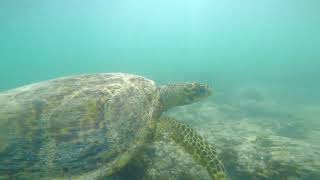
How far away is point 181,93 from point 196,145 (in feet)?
6.10

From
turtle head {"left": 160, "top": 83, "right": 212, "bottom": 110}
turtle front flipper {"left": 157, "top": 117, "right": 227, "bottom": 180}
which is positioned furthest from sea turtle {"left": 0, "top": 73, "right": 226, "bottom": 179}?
turtle head {"left": 160, "top": 83, "right": 212, "bottom": 110}

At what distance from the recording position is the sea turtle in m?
3.82

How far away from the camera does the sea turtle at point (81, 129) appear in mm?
3824

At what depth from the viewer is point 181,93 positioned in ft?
20.9

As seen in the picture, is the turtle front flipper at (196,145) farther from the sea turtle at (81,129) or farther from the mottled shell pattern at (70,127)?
the mottled shell pattern at (70,127)

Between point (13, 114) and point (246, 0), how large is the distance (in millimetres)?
64504

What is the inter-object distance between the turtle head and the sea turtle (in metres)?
0.83

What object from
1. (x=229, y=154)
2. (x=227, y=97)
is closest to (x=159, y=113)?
(x=229, y=154)

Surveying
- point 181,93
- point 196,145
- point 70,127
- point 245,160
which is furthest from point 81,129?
point 245,160

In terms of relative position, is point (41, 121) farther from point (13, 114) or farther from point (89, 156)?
point (89, 156)

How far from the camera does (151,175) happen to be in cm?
488

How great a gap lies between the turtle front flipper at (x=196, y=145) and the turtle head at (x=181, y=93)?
888 millimetres

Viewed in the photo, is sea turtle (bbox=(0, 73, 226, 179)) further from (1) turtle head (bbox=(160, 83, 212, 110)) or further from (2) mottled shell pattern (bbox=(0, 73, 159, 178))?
(1) turtle head (bbox=(160, 83, 212, 110))

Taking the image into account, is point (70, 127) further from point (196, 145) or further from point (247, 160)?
point (247, 160)
